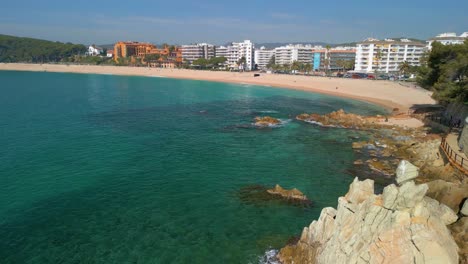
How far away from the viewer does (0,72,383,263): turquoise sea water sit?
70.3ft

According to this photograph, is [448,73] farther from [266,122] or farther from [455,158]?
[266,122]

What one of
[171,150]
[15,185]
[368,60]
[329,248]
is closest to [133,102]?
[171,150]

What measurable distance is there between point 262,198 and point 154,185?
980cm

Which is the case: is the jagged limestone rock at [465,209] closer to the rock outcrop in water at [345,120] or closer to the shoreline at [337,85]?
the rock outcrop in water at [345,120]

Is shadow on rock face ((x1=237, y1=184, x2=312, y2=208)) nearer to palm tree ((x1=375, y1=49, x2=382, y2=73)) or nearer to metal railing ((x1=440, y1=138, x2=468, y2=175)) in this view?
metal railing ((x1=440, y1=138, x2=468, y2=175))

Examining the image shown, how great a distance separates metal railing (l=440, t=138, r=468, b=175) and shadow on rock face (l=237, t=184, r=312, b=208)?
1214 centimetres

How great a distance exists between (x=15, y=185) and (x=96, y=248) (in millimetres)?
14420

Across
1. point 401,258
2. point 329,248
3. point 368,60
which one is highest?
point 368,60

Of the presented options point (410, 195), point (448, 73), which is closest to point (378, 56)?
point (448, 73)

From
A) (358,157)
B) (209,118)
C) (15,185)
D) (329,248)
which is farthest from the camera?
(209,118)

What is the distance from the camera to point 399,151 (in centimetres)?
4053

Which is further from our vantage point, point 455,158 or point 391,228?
point 455,158

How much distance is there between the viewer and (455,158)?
2933cm

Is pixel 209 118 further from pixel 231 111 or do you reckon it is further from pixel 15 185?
pixel 15 185
